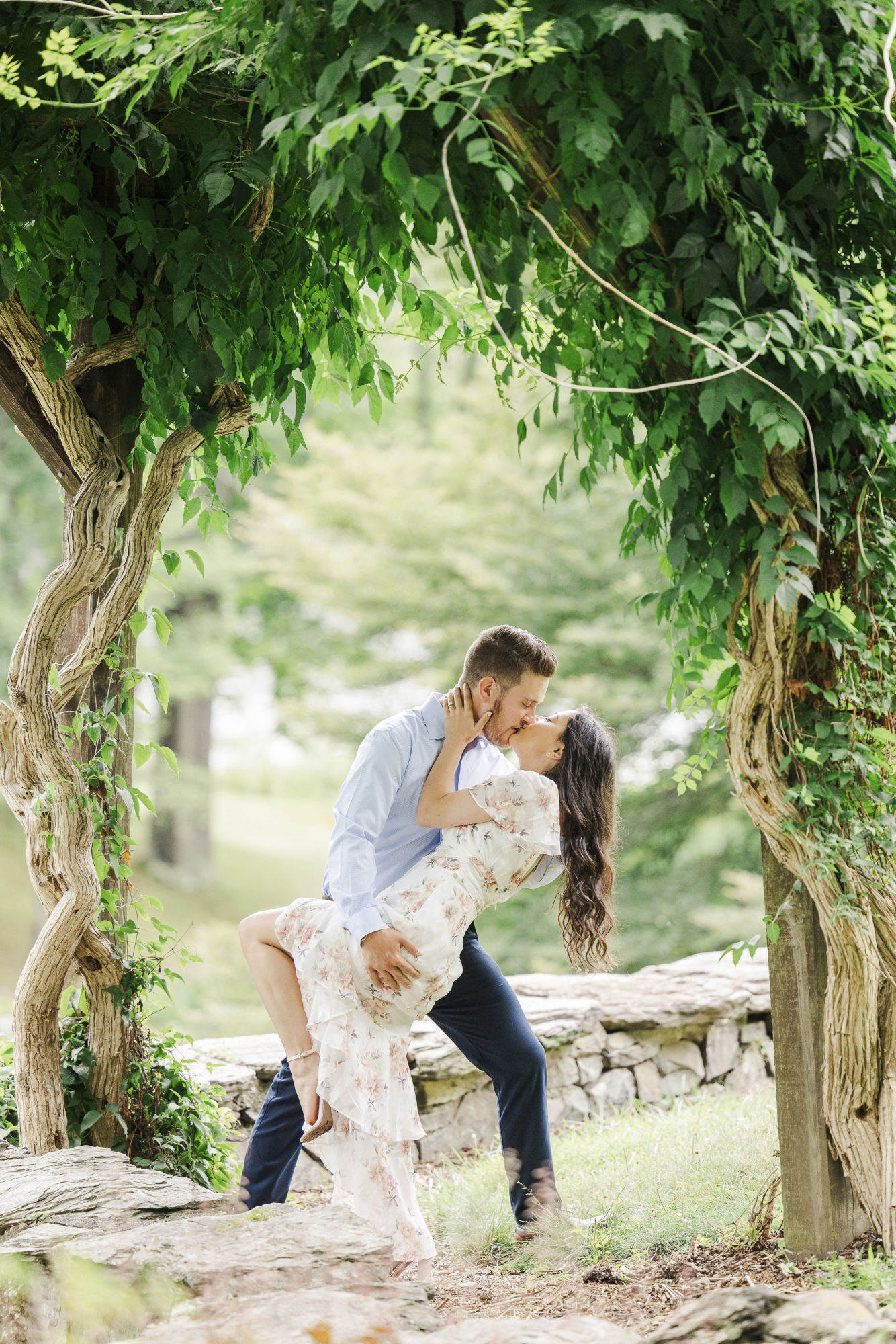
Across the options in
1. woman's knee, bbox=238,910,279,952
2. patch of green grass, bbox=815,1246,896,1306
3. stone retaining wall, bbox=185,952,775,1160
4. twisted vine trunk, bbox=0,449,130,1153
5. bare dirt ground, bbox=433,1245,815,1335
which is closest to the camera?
patch of green grass, bbox=815,1246,896,1306

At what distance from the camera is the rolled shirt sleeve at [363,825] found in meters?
3.09

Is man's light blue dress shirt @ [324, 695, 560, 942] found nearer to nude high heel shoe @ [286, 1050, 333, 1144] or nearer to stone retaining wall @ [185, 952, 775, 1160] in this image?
nude high heel shoe @ [286, 1050, 333, 1144]

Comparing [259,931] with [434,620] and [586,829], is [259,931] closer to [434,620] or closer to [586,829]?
[586,829]

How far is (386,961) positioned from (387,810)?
44 cm

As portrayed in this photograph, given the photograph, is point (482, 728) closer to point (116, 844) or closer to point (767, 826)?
point (767, 826)

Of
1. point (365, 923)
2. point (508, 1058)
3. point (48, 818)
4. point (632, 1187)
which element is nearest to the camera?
point (365, 923)

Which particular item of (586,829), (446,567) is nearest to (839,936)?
(586,829)

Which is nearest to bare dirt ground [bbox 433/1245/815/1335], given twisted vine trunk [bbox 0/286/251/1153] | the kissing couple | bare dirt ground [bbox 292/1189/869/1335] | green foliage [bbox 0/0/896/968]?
bare dirt ground [bbox 292/1189/869/1335]

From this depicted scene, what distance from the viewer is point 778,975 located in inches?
118

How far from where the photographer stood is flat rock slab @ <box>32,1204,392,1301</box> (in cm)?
217

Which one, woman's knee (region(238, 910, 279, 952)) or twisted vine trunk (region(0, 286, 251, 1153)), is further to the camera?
twisted vine trunk (region(0, 286, 251, 1153))

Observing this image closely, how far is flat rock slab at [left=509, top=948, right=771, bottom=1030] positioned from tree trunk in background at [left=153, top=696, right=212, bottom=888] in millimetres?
7759

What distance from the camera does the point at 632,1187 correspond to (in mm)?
3910

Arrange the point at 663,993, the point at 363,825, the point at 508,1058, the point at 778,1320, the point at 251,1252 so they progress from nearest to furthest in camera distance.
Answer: the point at 778,1320 → the point at 251,1252 → the point at 363,825 → the point at 508,1058 → the point at 663,993
